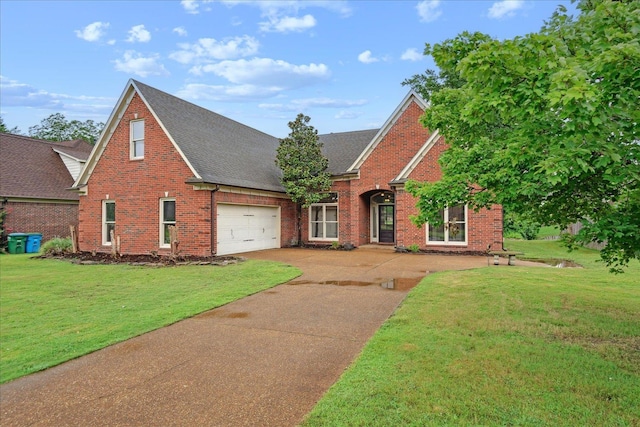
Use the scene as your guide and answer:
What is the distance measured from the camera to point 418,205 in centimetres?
479

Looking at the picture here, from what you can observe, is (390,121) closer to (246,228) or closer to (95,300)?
(246,228)

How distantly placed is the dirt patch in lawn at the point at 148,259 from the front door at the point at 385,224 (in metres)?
9.03

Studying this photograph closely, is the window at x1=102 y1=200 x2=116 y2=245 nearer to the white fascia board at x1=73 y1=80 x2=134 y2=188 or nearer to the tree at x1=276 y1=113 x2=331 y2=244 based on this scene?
the white fascia board at x1=73 y1=80 x2=134 y2=188

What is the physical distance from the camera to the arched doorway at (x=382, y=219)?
768 inches

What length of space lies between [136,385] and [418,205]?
13.0 ft

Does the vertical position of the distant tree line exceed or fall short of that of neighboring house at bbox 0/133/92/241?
it exceeds it

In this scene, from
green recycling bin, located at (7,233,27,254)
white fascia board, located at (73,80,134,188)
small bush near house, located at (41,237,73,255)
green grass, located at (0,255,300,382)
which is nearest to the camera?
green grass, located at (0,255,300,382)

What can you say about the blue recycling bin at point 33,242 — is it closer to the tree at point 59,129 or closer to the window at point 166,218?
the window at point 166,218

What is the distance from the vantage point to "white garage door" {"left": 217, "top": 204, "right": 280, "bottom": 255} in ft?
50.1

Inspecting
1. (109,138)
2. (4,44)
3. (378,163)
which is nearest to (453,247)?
(378,163)

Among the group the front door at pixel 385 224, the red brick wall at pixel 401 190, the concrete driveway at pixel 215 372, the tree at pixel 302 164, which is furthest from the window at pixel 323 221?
the concrete driveway at pixel 215 372

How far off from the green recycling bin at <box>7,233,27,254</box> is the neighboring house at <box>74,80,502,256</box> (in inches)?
170

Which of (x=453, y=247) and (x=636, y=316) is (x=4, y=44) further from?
(x=636, y=316)

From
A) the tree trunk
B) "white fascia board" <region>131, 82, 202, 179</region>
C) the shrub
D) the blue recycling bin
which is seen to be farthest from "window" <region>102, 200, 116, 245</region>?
the shrub
